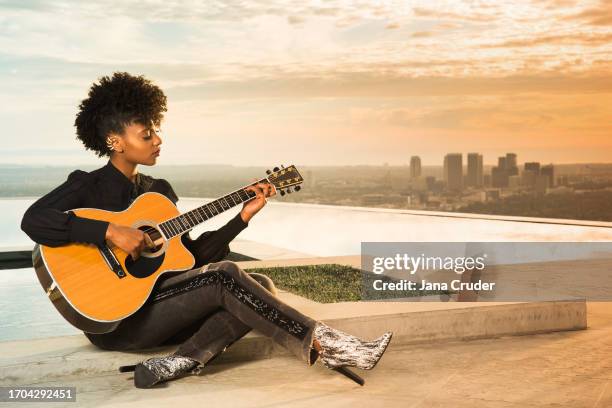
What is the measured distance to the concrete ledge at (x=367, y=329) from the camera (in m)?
3.37

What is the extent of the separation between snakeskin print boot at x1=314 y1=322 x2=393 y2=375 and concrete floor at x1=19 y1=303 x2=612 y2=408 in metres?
0.11

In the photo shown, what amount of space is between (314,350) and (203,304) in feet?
1.56

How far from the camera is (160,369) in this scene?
129 inches

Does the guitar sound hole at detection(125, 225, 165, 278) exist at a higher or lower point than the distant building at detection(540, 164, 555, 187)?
lower

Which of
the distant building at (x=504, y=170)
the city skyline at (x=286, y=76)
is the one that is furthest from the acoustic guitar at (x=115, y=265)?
the city skyline at (x=286, y=76)

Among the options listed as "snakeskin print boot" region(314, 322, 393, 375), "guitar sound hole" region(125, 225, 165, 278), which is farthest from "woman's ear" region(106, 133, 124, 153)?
"snakeskin print boot" region(314, 322, 393, 375)

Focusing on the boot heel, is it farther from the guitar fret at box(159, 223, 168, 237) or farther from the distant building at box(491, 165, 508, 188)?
the distant building at box(491, 165, 508, 188)

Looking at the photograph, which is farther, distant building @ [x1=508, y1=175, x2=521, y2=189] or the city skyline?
the city skyline

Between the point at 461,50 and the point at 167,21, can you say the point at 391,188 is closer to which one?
the point at 461,50

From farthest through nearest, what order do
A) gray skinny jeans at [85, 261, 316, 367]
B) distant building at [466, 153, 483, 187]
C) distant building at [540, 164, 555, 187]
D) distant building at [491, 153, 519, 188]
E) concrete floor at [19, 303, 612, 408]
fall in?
1. distant building at [466, 153, 483, 187]
2. distant building at [491, 153, 519, 188]
3. distant building at [540, 164, 555, 187]
4. gray skinny jeans at [85, 261, 316, 367]
5. concrete floor at [19, 303, 612, 408]

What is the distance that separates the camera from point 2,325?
4.91 m

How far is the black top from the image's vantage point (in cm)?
→ 325

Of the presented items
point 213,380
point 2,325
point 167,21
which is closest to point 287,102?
point 167,21

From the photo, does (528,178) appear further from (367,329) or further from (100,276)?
(100,276)
